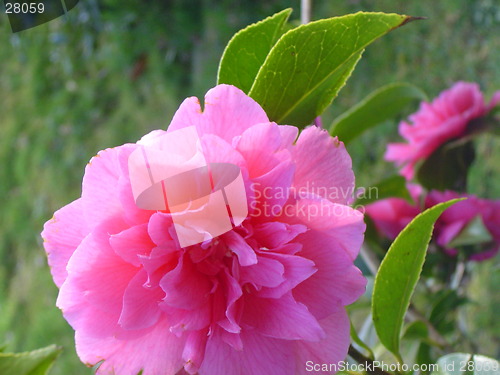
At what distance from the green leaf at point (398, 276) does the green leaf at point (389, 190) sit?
0.22 meters

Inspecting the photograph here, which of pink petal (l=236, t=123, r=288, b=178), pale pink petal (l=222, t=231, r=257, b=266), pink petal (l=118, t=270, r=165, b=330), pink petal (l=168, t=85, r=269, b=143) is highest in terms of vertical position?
pink petal (l=168, t=85, r=269, b=143)

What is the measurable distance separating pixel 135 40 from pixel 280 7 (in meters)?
0.65

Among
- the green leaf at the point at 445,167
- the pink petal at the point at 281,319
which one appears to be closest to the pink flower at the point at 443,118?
the green leaf at the point at 445,167

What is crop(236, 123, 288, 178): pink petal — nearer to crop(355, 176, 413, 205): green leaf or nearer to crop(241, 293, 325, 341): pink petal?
crop(241, 293, 325, 341): pink petal

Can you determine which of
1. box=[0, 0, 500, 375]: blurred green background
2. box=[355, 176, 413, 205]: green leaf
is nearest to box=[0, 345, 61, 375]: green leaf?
box=[355, 176, 413, 205]: green leaf

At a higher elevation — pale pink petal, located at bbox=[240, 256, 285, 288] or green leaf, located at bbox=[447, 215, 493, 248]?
pale pink petal, located at bbox=[240, 256, 285, 288]

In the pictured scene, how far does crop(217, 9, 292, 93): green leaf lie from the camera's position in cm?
40

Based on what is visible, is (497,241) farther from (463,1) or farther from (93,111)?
(93,111)

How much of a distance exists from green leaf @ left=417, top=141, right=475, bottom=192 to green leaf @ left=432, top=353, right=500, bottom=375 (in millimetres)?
339

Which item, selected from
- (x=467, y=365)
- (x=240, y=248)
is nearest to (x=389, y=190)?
(x=467, y=365)

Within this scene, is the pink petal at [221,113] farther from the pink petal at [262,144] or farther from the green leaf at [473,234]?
the green leaf at [473,234]

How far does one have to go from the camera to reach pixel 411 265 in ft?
1.34

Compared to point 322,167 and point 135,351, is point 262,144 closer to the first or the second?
point 322,167

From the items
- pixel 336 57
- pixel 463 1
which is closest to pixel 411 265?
pixel 336 57
